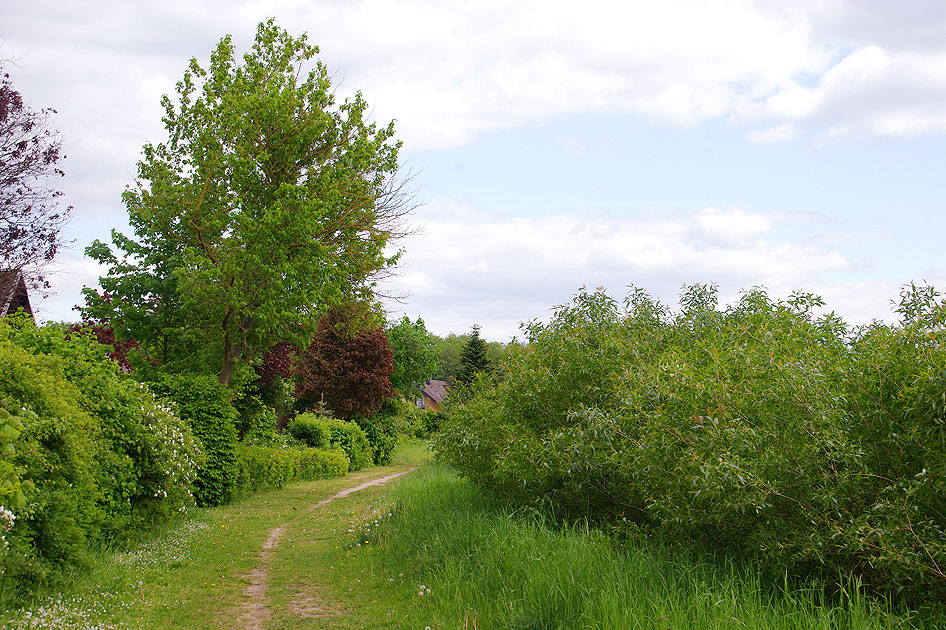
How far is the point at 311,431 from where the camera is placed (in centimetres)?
2739

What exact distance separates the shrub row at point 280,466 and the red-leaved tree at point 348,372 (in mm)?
5537

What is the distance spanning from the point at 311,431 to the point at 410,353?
17528mm

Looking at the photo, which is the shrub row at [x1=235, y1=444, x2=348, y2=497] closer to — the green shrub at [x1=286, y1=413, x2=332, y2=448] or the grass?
the green shrub at [x1=286, y1=413, x2=332, y2=448]

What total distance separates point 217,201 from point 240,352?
422 cm

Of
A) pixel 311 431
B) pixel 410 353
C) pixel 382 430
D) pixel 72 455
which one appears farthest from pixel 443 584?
pixel 410 353

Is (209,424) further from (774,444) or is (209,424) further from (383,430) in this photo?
(383,430)

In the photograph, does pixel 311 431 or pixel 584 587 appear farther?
pixel 311 431

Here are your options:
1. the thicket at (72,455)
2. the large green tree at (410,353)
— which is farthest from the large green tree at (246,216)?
the large green tree at (410,353)

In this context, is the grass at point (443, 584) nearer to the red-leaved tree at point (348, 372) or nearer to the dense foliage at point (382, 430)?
the red-leaved tree at point (348, 372)

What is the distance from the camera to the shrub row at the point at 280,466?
18062 millimetres

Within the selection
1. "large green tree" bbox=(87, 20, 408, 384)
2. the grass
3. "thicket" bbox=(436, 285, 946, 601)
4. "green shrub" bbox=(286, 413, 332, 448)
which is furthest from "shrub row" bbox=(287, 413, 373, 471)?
"thicket" bbox=(436, 285, 946, 601)

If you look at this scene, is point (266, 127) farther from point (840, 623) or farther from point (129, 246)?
point (840, 623)

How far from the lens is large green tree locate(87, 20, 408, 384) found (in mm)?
17625

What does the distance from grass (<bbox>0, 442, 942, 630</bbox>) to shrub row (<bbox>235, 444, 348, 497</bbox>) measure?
21.6 ft
